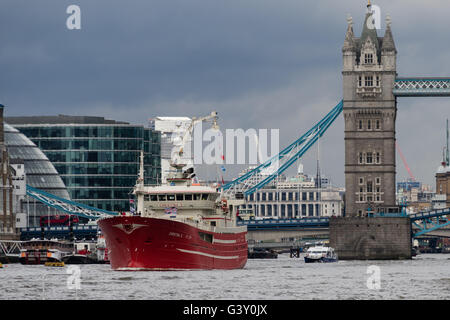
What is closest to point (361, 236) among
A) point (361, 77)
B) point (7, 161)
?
point (361, 77)

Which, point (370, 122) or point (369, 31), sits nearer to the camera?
point (370, 122)

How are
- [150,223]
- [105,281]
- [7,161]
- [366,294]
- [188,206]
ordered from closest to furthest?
1. [366,294]
2. [105,281]
3. [150,223]
4. [188,206]
5. [7,161]

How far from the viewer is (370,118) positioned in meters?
179

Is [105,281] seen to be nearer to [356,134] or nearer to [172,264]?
[172,264]

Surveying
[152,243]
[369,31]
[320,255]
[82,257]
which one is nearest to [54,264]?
[82,257]

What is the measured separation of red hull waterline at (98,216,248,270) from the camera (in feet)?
314

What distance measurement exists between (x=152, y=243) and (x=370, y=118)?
290ft

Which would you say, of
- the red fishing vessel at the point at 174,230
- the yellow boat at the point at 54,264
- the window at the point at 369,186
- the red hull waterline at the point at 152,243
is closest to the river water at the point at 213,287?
the red hull waterline at the point at 152,243

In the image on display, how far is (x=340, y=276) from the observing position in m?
101

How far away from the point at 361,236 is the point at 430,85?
85.4 feet

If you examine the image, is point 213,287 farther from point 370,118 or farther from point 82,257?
point 370,118

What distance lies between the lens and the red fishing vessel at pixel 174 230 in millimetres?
95875

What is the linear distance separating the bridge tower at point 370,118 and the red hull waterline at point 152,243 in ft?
266

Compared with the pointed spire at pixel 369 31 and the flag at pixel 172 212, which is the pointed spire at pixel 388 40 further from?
the flag at pixel 172 212
